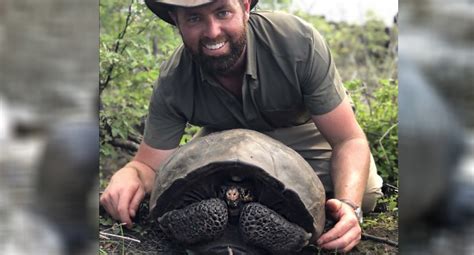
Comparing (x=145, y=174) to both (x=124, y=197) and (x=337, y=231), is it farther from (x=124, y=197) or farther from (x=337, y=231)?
(x=337, y=231)

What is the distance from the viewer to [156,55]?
2527 millimetres

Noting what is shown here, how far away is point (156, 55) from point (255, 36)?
898mm

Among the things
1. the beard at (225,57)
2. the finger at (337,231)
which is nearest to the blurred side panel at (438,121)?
the finger at (337,231)

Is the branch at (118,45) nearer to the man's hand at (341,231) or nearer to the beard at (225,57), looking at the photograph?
the beard at (225,57)

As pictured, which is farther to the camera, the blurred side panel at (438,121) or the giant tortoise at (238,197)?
the giant tortoise at (238,197)

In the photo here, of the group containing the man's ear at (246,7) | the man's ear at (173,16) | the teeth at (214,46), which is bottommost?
the teeth at (214,46)

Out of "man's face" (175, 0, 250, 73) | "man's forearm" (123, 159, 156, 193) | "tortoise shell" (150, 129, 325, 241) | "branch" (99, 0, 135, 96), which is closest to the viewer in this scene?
"tortoise shell" (150, 129, 325, 241)

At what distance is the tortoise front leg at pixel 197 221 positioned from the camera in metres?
1.42

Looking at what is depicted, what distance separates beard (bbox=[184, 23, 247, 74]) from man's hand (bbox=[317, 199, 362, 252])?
486 millimetres

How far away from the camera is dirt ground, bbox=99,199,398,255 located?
1.68m

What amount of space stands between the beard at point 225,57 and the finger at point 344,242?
57 cm

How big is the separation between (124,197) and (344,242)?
0.69 meters

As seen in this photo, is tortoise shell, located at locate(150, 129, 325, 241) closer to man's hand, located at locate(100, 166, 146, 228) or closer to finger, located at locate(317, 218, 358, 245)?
finger, located at locate(317, 218, 358, 245)

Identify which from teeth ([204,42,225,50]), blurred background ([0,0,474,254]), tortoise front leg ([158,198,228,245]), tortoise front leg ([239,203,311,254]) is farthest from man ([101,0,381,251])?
blurred background ([0,0,474,254])
